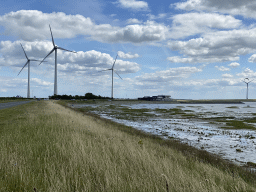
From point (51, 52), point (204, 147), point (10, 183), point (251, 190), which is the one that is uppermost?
point (51, 52)

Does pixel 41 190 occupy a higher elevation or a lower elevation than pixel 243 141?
higher

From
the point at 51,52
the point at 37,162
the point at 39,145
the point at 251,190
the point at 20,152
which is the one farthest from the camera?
the point at 51,52

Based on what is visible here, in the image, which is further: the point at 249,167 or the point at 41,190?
the point at 249,167

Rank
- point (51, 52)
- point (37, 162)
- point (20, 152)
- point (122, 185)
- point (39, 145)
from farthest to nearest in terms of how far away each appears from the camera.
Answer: point (51, 52) → point (39, 145) → point (20, 152) → point (37, 162) → point (122, 185)

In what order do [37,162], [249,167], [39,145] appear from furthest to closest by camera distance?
[249,167] → [39,145] → [37,162]

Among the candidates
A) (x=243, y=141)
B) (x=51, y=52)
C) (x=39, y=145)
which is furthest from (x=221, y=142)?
(x=51, y=52)

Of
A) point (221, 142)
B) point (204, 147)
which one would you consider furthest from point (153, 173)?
point (221, 142)

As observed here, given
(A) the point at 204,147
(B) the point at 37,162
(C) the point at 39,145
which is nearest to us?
(B) the point at 37,162

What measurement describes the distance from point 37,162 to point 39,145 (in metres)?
2.41

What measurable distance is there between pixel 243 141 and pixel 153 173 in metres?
16.2

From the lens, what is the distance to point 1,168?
6.53 meters

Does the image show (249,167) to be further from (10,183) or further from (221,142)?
(10,183)

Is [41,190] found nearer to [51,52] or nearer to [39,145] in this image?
[39,145]

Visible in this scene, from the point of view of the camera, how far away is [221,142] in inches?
727
